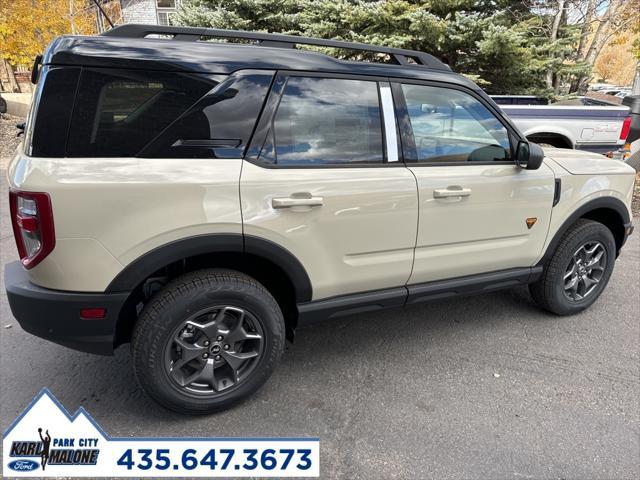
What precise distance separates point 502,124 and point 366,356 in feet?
5.95

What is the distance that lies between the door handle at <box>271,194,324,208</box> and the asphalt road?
45.8 inches

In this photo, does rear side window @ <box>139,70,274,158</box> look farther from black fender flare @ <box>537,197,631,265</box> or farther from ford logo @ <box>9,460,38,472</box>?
black fender flare @ <box>537,197,631,265</box>

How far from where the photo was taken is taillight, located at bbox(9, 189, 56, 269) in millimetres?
2008

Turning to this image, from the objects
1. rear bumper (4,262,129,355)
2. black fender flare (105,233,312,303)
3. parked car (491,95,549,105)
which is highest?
parked car (491,95,549,105)

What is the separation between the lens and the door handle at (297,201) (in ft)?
7.75

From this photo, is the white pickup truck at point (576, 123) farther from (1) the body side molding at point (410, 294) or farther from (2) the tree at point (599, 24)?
(1) the body side molding at point (410, 294)

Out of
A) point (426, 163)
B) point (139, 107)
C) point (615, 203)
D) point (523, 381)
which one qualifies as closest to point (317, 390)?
point (523, 381)

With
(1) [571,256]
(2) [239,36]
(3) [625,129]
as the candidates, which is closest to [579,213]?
(1) [571,256]

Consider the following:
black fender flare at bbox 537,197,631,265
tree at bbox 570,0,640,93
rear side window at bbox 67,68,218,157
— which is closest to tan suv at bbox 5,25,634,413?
rear side window at bbox 67,68,218,157

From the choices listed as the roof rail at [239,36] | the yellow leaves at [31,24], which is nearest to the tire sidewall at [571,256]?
the roof rail at [239,36]

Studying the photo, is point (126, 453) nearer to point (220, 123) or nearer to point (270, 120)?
point (220, 123)

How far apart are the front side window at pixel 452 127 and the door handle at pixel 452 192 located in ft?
0.66

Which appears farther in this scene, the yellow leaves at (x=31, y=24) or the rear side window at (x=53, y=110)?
the yellow leaves at (x=31, y=24)

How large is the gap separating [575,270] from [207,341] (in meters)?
2.88
